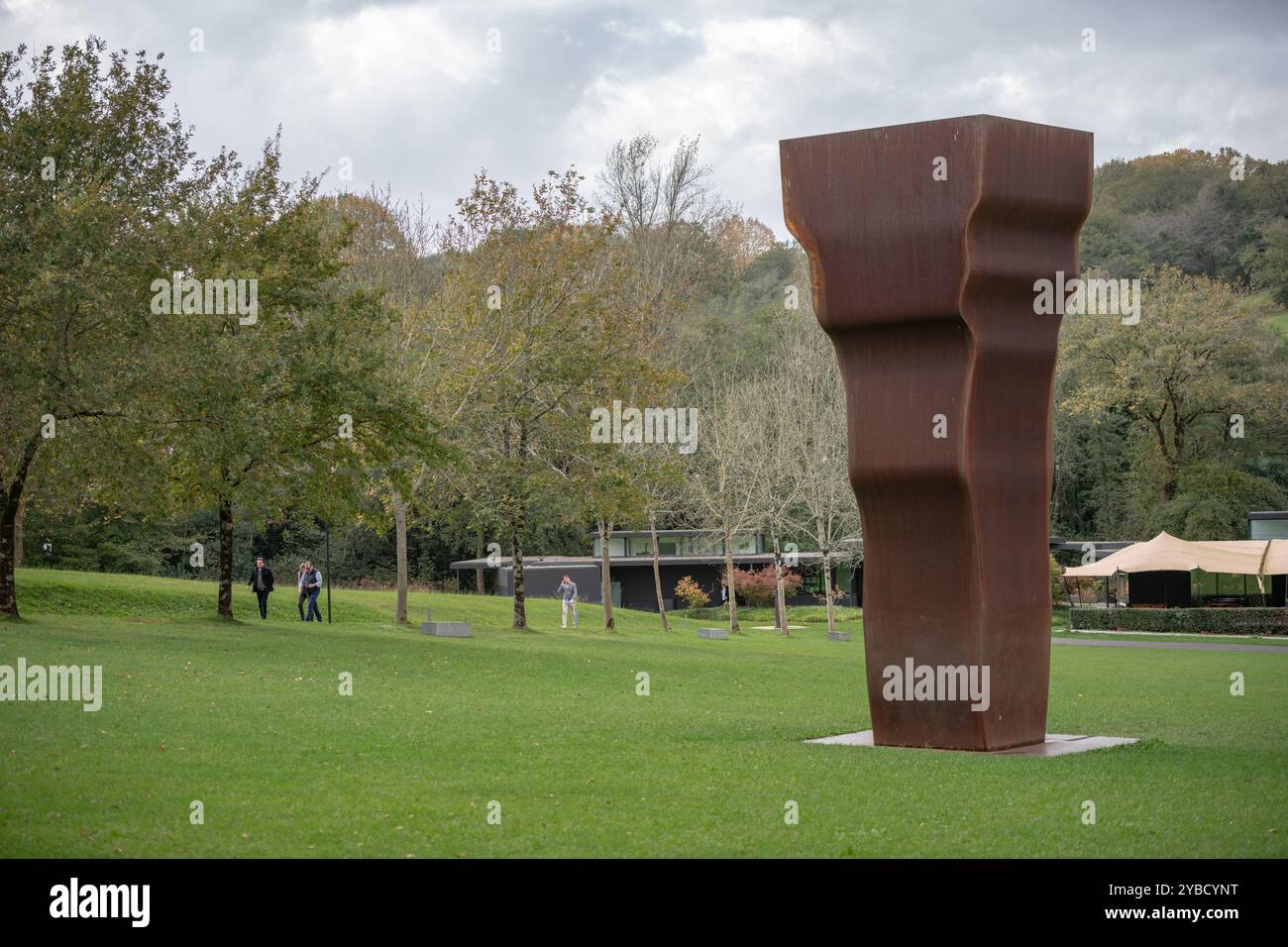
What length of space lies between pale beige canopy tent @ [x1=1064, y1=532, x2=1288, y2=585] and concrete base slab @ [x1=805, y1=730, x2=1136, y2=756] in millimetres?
31657

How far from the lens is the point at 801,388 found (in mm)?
46094

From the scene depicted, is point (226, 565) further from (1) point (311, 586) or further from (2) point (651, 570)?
(2) point (651, 570)

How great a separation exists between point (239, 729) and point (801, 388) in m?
34.9

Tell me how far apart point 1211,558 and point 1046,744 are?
110 feet

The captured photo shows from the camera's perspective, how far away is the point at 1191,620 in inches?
1711

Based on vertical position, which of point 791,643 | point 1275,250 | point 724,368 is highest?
point 1275,250

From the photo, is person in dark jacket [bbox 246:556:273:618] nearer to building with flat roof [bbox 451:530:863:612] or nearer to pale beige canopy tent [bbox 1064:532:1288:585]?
building with flat roof [bbox 451:530:863:612]

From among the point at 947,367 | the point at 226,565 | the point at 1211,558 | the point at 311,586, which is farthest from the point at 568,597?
the point at 947,367

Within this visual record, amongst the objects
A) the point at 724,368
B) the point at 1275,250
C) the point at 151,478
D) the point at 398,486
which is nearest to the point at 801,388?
the point at 724,368

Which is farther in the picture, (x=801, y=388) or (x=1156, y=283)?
(x=1156, y=283)

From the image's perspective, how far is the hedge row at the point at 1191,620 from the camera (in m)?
42.4

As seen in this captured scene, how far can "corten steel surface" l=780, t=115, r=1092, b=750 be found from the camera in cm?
1202

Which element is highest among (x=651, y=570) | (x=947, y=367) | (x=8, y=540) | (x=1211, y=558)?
(x=947, y=367)
